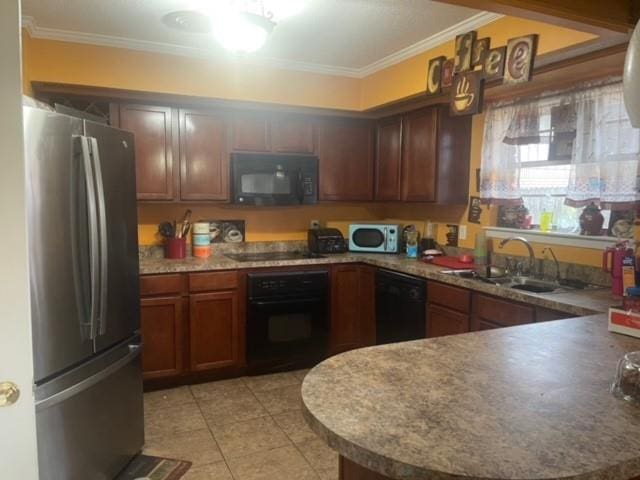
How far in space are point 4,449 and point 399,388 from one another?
3.32 feet

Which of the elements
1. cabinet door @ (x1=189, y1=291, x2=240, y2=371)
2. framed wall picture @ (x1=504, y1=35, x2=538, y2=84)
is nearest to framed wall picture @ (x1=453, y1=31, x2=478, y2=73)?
framed wall picture @ (x1=504, y1=35, x2=538, y2=84)

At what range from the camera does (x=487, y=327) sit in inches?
111

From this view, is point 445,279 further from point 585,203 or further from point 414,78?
point 414,78

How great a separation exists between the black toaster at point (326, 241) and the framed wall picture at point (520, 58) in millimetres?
2008

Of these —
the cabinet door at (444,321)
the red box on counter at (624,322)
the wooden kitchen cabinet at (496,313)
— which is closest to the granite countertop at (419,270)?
the wooden kitchen cabinet at (496,313)

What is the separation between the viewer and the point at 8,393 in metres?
1.15

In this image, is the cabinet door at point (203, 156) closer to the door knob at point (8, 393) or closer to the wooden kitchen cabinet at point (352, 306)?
the wooden kitchen cabinet at point (352, 306)

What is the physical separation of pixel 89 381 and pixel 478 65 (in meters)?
2.55

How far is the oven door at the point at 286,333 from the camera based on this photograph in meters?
3.58

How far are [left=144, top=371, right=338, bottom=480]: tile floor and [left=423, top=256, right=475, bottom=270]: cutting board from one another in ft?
4.57

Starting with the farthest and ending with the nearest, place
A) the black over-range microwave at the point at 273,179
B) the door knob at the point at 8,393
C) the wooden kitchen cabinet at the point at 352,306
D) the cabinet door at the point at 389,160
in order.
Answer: the cabinet door at the point at 389,160 → the wooden kitchen cabinet at the point at 352,306 → the black over-range microwave at the point at 273,179 → the door knob at the point at 8,393

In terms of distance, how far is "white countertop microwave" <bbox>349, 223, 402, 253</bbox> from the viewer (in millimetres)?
4145

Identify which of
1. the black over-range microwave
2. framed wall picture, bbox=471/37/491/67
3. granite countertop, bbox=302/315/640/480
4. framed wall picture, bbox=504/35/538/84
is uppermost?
framed wall picture, bbox=471/37/491/67

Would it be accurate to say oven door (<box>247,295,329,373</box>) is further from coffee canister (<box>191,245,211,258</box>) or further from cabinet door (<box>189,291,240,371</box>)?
coffee canister (<box>191,245,211,258</box>)
